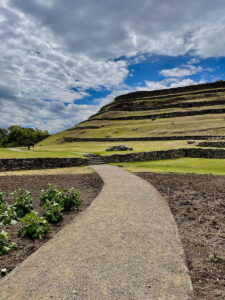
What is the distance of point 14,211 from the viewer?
33.6 feet

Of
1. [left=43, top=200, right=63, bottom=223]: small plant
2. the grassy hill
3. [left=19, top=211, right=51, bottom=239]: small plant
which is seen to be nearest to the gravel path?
[left=19, top=211, right=51, bottom=239]: small plant

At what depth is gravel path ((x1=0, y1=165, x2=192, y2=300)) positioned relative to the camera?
5.17m

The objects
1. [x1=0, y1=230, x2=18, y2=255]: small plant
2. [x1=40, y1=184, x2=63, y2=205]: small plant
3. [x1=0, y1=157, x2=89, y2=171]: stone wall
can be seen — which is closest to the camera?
[x1=0, y1=230, x2=18, y2=255]: small plant

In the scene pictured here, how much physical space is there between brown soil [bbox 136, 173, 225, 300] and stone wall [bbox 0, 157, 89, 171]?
11.2m

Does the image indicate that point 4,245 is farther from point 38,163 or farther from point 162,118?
point 162,118

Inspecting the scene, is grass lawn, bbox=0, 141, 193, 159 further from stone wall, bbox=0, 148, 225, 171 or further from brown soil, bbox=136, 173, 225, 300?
brown soil, bbox=136, 173, 225, 300

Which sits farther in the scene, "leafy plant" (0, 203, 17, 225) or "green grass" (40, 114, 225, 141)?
"green grass" (40, 114, 225, 141)

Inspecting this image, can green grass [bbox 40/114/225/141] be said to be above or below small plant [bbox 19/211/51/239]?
above

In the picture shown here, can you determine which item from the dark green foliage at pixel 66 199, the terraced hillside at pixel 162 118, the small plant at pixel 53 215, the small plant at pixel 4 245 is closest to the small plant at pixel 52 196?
the dark green foliage at pixel 66 199

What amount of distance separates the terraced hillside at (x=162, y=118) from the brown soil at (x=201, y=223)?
36.3 m

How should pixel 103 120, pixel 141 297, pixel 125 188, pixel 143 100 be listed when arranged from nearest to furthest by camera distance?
pixel 141 297
pixel 125 188
pixel 103 120
pixel 143 100

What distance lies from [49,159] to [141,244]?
72.3 feet

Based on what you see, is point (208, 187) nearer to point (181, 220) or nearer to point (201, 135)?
point (181, 220)

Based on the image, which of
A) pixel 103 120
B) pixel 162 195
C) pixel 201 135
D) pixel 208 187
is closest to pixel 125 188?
pixel 162 195
